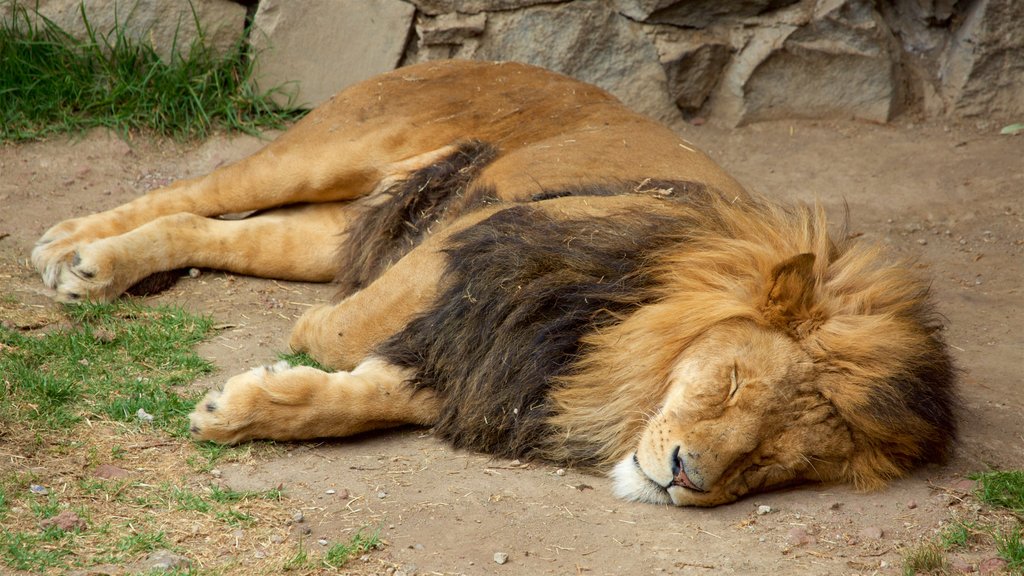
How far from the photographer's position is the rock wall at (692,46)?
5531 millimetres

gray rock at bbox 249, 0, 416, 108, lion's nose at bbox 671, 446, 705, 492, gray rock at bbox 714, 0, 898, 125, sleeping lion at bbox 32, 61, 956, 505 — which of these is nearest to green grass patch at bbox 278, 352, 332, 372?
sleeping lion at bbox 32, 61, 956, 505

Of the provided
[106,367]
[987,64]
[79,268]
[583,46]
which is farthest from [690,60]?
[106,367]

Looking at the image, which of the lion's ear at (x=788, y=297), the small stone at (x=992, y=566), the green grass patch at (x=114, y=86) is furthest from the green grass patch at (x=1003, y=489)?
the green grass patch at (x=114, y=86)

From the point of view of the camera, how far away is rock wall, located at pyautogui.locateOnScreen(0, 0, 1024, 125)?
5531 mm

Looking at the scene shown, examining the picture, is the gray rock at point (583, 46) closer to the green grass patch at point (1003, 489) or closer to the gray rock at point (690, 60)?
the gray rock at point (690, 60)

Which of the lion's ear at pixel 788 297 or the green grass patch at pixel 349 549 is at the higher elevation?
the lion's ear at pixel 788 297

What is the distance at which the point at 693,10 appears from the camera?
5738 millimetres

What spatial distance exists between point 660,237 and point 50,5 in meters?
3.59

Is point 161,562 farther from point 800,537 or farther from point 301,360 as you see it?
point 800,537

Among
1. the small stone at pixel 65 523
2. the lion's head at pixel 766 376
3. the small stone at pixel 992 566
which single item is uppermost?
the lion's head at pixel 766 376

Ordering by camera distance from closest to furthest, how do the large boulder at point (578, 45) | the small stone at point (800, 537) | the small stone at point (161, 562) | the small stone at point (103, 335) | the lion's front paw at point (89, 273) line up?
the small stone at point (161, 562) → the small stone at point (800, 537) → the small stone at point (103, 335) → the lion's front paw at point (89, 273) → the large boulder at point (578, 45)

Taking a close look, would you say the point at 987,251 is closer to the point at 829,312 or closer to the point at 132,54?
the point at 829,312

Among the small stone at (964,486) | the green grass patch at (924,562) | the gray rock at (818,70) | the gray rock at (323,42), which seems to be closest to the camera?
the green grass patch at (924,562)

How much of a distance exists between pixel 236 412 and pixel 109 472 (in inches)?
14.3
